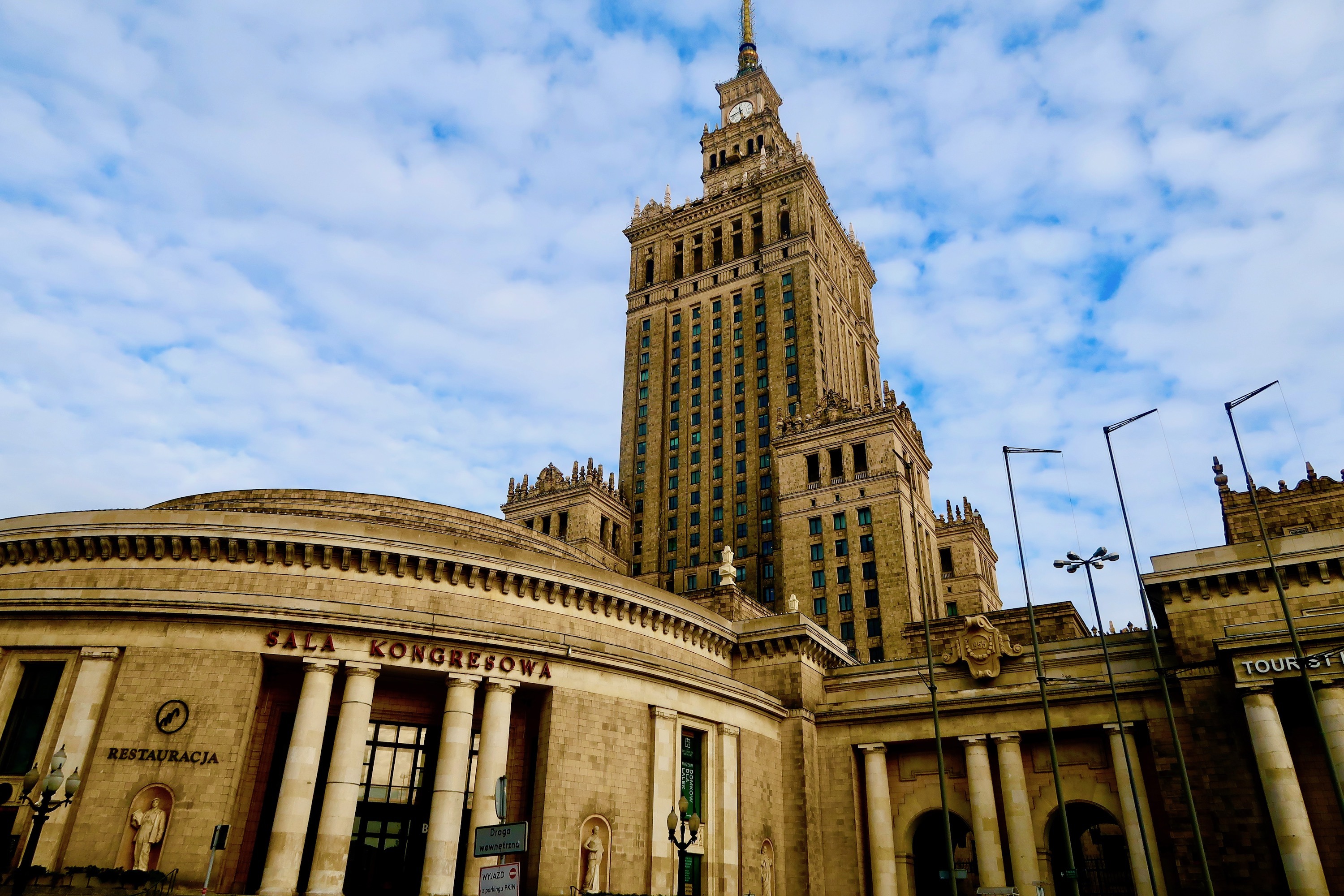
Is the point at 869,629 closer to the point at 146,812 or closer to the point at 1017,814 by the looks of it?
the point at 1017,814

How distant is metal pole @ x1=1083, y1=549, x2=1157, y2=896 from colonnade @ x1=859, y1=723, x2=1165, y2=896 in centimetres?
16

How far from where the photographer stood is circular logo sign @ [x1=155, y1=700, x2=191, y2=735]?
29.8 meters

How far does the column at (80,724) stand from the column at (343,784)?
750cm

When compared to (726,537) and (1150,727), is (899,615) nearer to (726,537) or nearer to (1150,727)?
(726,537)

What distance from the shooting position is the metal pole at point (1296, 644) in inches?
1164

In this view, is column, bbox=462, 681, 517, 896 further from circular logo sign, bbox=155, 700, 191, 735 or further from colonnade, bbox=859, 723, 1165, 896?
colonnade, bbox=859, 723, 1165, 896

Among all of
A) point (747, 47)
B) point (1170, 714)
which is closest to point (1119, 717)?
point (1170, 714)

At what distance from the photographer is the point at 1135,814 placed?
37.5 metres

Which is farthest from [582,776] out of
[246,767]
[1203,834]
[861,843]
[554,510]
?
[554,510]

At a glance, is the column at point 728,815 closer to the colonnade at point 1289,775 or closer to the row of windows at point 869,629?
the colonnade at point 1289,775

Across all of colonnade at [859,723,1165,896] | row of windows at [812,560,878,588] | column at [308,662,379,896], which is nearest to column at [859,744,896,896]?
colonnade at [859,723,1165,896]

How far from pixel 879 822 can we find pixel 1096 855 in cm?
2566

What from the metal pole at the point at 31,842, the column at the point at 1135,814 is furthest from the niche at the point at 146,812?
the column at the point at 1135,814

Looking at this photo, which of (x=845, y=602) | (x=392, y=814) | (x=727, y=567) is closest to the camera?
(x=392, y=814)
